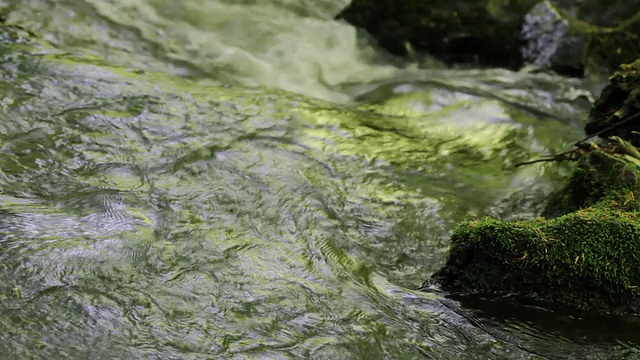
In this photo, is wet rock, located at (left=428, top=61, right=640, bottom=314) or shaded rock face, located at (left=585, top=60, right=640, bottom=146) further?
shaded rock face, located at (left=585, top=60, right=640, bottom=146)

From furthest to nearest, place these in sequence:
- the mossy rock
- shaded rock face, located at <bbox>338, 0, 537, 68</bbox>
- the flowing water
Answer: shaded rock face, located at <bbox>338, 0, 537, 68</bbox>, the mossy rock, the flowing water

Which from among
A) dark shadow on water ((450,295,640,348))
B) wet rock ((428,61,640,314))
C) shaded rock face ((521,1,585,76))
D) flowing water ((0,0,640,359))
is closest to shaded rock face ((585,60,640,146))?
flowing water ((0,0,640,359))

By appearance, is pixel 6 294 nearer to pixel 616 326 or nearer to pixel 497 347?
pixel 497 347

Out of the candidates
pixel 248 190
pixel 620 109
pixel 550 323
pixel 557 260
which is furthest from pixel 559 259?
pixel 620 109

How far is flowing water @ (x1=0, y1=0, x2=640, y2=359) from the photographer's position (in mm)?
2951

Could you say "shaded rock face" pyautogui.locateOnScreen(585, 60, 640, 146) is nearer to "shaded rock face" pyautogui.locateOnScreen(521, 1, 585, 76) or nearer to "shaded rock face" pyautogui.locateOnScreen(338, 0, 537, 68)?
"shaded rock face" pyautogui.locateOnScreen(521, 1, 585, 76)

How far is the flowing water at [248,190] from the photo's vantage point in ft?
9.68

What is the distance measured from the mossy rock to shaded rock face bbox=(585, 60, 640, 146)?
1.64 meters

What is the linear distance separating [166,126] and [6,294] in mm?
2459

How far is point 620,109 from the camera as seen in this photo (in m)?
4.94

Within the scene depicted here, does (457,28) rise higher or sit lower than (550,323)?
higher

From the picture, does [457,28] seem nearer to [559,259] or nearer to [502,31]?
[502,31]

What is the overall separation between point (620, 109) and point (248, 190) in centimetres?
320

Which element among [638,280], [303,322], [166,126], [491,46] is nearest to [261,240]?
[303,322]
